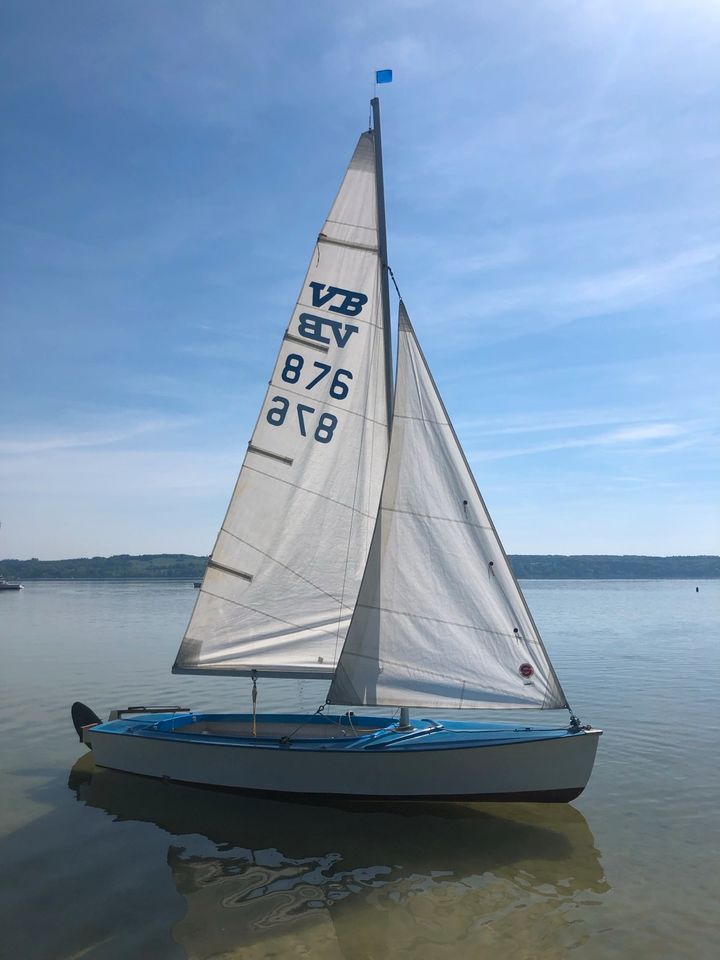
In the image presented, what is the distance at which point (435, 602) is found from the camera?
11891mm

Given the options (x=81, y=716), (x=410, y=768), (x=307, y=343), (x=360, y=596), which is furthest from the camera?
(x=81, y=716)

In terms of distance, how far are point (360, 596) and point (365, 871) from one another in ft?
13.2

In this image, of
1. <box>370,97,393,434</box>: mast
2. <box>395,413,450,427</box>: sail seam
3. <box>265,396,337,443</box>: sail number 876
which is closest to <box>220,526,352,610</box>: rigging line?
<box>265,396,337,443</box>: sail number 876

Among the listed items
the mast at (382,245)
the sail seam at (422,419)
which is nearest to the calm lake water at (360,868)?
the sail seam at (422,419)

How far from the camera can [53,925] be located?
880cm

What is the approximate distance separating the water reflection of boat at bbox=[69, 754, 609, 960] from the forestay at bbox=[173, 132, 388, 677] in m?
2.69

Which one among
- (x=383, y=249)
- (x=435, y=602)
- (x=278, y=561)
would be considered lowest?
(x=435, y=602)

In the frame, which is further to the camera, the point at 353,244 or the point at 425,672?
the point at 353,244

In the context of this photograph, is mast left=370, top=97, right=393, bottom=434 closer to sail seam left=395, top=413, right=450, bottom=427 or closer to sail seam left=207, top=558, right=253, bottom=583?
sail seam left=395, top=413, right=450, bottom=427

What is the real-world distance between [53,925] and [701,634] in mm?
42165

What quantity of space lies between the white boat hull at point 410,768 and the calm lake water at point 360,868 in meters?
0.74

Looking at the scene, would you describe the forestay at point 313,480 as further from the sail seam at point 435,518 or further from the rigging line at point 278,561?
the sail seam at point 435,518

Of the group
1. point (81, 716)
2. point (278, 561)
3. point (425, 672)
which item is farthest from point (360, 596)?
point (81, 716)

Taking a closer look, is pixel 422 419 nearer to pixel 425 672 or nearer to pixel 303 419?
pixel 303 419
